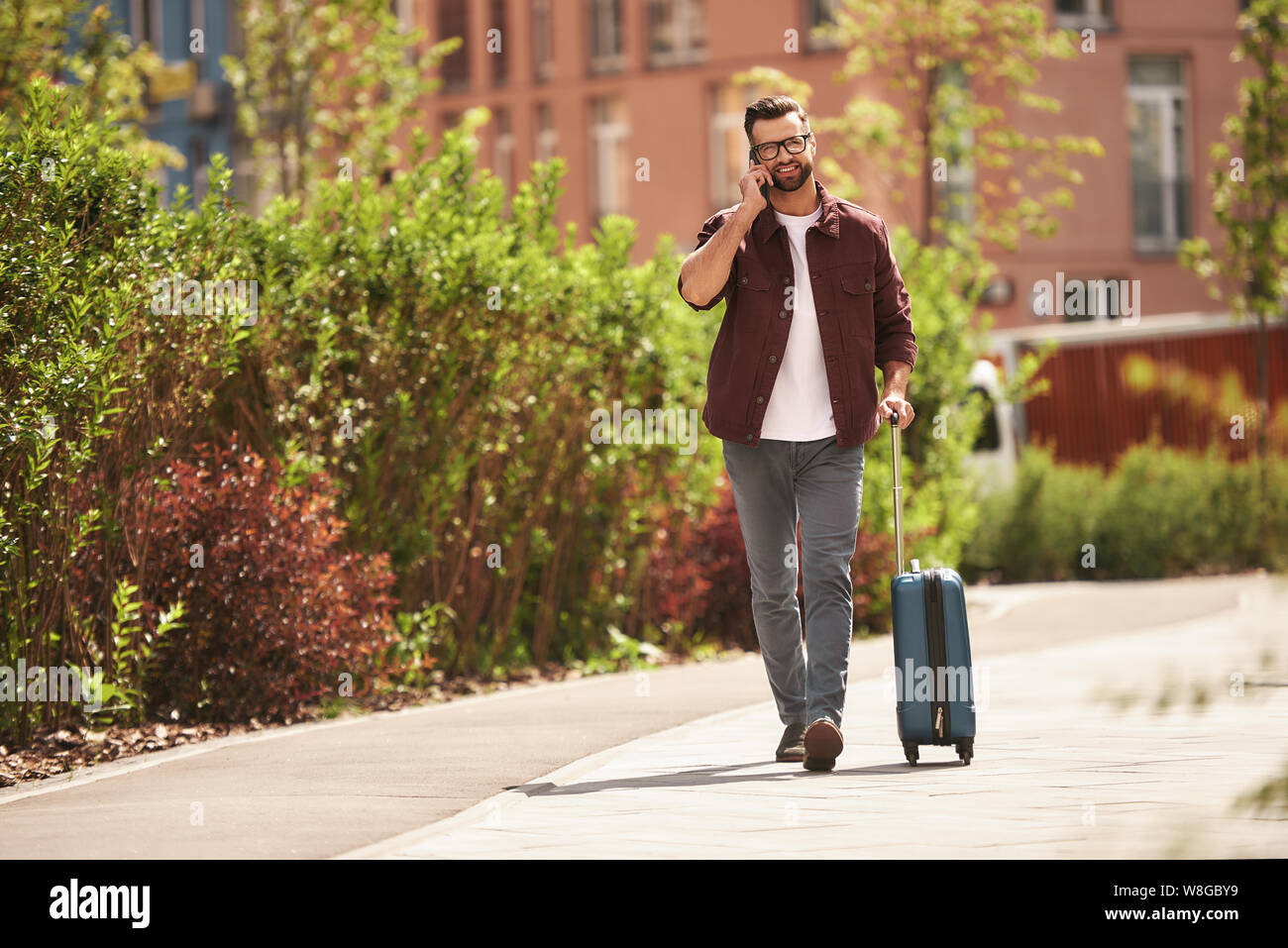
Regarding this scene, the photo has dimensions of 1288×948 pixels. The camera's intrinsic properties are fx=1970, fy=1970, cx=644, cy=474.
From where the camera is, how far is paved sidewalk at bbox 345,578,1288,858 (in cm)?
511

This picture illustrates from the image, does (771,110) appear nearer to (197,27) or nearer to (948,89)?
(948,89)

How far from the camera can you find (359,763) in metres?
7.10

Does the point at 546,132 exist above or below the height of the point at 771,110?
above

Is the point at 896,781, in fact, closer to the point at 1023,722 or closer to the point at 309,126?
the point at 1023,722

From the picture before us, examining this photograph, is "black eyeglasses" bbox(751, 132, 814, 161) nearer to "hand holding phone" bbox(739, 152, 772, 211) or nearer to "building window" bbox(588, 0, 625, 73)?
"hand holding phone" bbox(739, 152, 772, 211)

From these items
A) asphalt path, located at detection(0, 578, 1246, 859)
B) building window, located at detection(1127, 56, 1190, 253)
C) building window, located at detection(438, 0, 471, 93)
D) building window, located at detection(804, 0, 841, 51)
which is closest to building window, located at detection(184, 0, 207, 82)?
building window, located at detection(438, 0, 471, 93)

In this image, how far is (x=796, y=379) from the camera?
6867 millimetres

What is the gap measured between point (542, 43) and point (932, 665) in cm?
3346

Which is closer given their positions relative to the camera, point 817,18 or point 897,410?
point 897,410

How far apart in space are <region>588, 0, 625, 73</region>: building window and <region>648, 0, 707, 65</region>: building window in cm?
79

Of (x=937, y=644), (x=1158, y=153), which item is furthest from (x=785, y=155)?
(x=1158, y=153)
